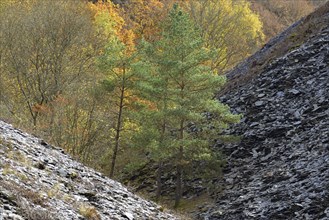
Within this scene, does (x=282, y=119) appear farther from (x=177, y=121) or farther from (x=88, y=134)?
(x=88, y=134)

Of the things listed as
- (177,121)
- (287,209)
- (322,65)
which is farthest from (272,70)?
(287,209)

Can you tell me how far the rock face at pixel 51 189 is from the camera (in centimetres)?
1187

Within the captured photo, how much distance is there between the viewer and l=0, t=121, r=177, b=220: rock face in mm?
11867

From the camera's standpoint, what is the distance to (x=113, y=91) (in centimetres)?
2853

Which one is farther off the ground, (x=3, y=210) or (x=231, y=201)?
(x=231, y=201)

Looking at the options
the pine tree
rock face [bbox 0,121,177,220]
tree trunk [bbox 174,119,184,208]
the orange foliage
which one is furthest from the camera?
the orange foliage

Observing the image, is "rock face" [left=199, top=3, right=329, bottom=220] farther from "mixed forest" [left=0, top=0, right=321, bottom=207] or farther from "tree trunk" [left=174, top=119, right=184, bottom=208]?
"tree trunk" [left=174, top=119, right=184, bottom=208]

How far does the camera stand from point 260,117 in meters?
28.5

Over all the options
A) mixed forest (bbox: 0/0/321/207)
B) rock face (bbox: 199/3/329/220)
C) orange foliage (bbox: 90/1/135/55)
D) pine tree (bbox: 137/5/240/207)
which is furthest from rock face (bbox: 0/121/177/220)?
orange foliage (bbox: 90/1/135/55)

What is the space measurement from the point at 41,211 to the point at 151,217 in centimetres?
583

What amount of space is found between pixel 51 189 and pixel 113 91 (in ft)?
48.5

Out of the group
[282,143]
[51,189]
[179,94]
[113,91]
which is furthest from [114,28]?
[51,189]

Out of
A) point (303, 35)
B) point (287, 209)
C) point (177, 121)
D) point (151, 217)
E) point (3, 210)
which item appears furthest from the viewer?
point (303, 35)

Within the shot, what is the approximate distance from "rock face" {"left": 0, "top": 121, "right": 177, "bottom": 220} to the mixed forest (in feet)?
21.2
